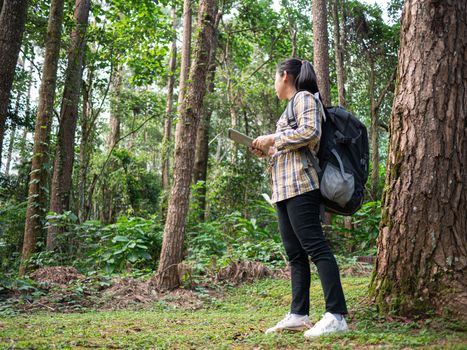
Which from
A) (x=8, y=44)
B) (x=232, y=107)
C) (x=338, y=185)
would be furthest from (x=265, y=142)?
(x=232, y=107)

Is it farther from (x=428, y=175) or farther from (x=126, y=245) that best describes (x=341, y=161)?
(x=126, y=245)

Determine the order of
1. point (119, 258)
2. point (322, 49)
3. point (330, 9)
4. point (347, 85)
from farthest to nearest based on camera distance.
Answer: point (347, 85), point (330, 9), point (322, 49), point (119, 258)

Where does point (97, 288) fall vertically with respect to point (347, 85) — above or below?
below

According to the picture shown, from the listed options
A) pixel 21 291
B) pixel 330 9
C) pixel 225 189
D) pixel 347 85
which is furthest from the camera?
pixel 347 85

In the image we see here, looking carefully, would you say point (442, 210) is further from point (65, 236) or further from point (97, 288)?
point (65, 236)

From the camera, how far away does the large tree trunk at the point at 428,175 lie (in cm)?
352

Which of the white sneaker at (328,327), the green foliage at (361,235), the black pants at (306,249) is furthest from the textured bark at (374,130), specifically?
the white sneaker at (328,327)

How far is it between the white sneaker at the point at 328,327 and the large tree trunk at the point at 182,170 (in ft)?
14.2

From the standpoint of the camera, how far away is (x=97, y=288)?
743 centimetres

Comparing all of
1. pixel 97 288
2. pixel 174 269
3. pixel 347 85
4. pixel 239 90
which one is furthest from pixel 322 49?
pixel 347 85

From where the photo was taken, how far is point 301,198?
11.4ft

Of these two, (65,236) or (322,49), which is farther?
(322,49)

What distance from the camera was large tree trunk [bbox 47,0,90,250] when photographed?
1050 cm

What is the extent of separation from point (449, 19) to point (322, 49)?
7257 mm
